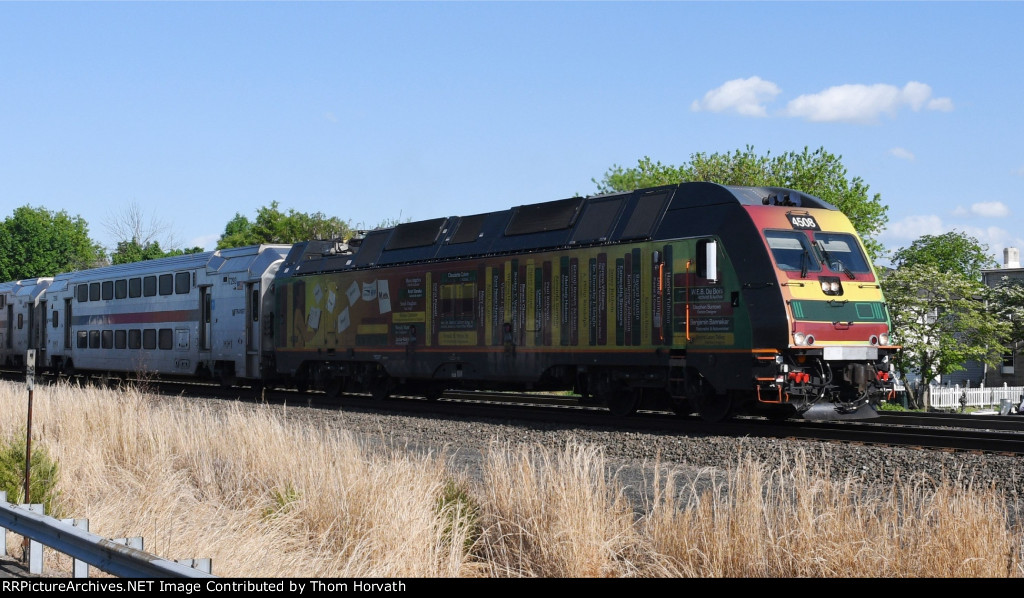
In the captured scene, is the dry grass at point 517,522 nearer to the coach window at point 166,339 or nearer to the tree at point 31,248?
the coach window at point 166,339

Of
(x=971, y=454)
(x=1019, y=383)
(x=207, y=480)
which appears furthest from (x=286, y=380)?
Result: (x=1019, y=383)

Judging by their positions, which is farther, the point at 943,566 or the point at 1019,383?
the point at 1019,383

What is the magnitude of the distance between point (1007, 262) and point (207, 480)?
242ft

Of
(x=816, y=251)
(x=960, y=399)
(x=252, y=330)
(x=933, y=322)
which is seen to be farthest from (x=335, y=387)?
(x=933, y=322)

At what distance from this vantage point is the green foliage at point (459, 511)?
8188mm

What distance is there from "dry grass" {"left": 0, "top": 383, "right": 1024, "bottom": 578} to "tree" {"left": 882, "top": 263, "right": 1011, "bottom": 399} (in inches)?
1505

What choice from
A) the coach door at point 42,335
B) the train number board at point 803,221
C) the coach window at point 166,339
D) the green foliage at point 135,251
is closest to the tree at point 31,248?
the green foliage at point 135,251

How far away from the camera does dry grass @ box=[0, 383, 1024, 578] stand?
6.57 m

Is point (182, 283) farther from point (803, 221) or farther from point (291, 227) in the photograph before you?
point (291, 227)

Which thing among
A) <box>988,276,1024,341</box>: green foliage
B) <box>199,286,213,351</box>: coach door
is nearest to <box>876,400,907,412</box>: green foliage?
<box>199,286,213,351</box>: coach door

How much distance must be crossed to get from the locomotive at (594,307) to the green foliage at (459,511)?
6.94 meters

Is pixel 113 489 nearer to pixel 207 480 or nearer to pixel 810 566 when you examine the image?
pixel 207 480

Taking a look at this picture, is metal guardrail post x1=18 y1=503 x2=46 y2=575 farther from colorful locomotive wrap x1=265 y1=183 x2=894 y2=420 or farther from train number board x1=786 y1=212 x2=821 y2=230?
train number board x1=786 y1=212 x2=821 y2=230
